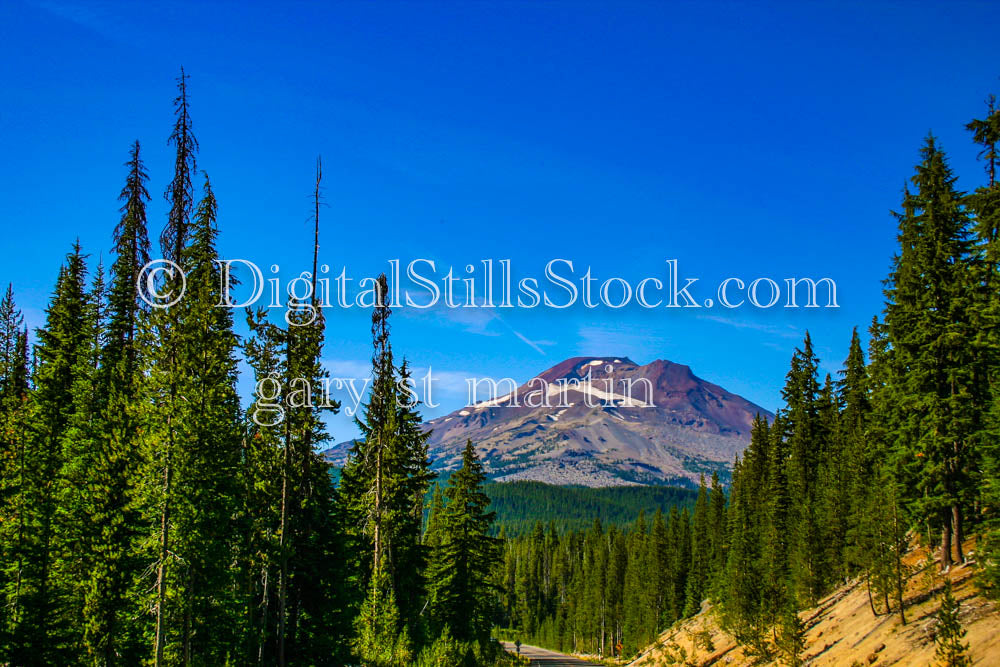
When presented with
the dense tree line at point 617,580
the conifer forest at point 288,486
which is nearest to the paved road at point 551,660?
the dense tree line at point 617,580

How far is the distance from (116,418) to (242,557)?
689cm

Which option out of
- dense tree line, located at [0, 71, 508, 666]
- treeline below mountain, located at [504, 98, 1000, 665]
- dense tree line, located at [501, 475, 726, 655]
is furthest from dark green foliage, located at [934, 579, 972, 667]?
dense tree line, located at [501, 475, 726, 655]

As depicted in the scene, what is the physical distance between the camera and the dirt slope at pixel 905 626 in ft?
77.7

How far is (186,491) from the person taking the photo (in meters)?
19.7

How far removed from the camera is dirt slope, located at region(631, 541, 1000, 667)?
23.7 m

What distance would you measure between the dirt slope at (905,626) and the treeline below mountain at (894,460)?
2.32 ft

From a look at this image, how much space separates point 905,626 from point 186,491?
2846cm

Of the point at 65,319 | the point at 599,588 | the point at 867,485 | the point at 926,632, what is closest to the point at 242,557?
the point at 65,319

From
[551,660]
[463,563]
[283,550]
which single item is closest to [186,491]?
[283,550]

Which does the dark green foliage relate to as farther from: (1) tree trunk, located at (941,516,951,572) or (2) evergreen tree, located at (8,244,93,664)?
(2) evergreen tree, located at (8,244,93,664)

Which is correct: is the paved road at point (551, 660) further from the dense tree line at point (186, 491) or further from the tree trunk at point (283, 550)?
the tree trunk at point (283, 550)

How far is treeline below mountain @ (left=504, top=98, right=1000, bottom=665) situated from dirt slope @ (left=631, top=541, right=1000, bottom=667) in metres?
0.71

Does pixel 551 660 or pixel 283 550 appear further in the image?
pixel 551 660
